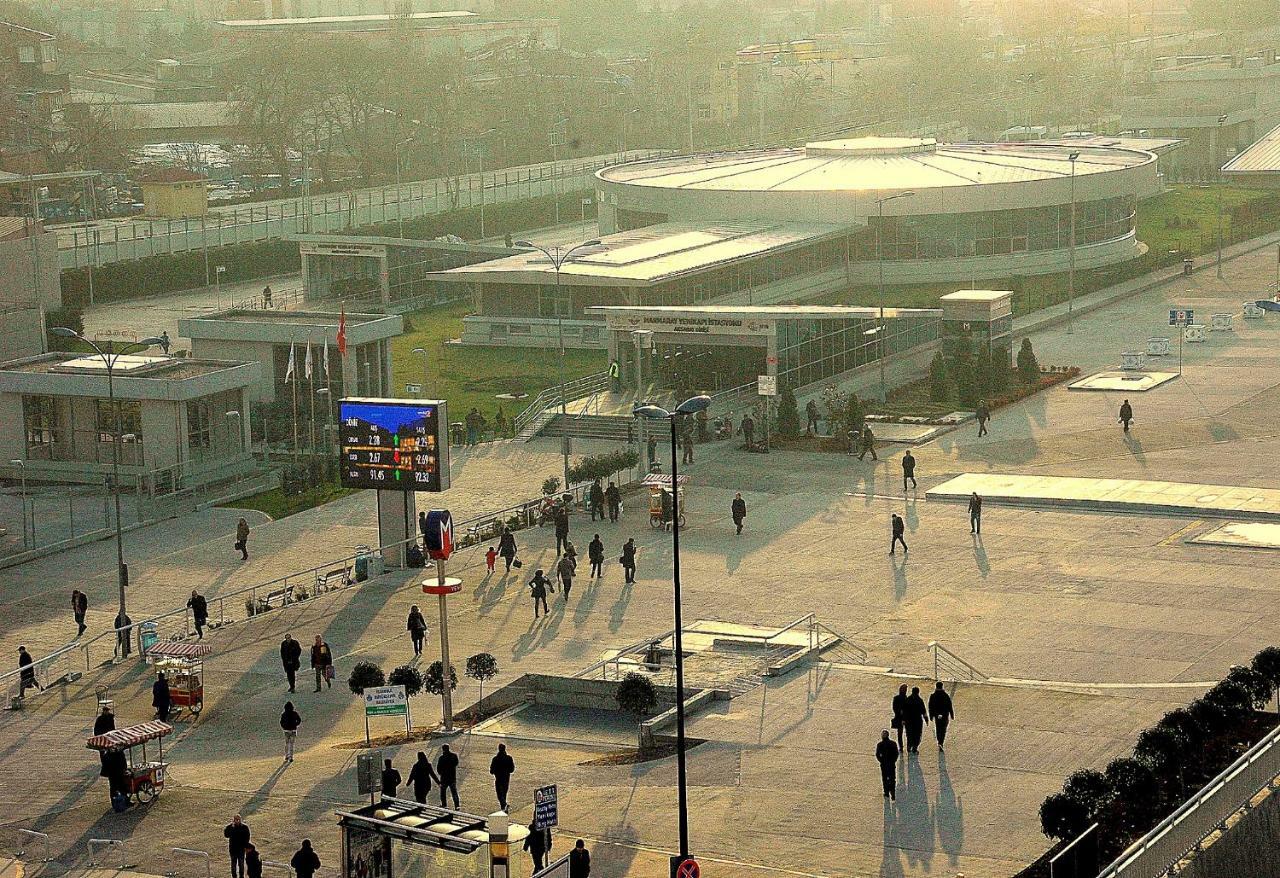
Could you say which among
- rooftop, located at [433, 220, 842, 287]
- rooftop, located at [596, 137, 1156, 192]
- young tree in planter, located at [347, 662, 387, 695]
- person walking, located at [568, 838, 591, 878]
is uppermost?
rooftop, located at [596, 137, 1156, 192]

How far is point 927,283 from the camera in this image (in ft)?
340

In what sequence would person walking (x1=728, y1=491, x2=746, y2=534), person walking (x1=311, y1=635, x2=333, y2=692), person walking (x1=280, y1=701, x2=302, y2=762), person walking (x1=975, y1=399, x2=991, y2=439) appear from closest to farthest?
person walking (x1=280, y1=701, x2=302, y2=762)
person walking (x1=311, y1=635, x2=333, y2=692)
person walking (x1=728, y1=491, x2=746, y2=534)
person walking (x1=975, y1=399, x2=991, y2=439)

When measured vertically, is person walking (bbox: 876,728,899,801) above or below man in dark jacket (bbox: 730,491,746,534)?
above

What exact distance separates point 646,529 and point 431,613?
10.0 m

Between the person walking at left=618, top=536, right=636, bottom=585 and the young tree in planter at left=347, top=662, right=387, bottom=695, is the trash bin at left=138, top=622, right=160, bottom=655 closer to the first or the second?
the young tree in planter at left=347, top=662, right=387, bottom=695

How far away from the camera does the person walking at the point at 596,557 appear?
5359 cm

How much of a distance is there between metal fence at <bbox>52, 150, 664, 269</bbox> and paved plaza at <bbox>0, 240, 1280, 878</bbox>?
4933 cm

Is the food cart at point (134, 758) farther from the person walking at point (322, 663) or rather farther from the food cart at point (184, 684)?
the person walking at point (322, 663)

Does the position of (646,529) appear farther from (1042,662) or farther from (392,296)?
(392,296)

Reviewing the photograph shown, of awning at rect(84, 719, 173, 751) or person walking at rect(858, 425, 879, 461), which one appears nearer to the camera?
awning at rect(84, 719, 173, 751)

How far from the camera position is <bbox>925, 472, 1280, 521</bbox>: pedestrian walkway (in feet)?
190

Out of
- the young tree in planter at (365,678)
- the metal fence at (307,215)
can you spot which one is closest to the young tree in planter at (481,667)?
the young tree in planter at (365,678)

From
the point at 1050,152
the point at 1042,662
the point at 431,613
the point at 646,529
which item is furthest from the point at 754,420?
the point at 1050,152

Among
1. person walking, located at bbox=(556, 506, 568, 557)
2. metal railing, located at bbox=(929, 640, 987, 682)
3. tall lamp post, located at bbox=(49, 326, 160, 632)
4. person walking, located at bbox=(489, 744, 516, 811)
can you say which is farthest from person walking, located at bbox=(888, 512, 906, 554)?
person walking, located at bbox=(489, 744, 516, 811)
